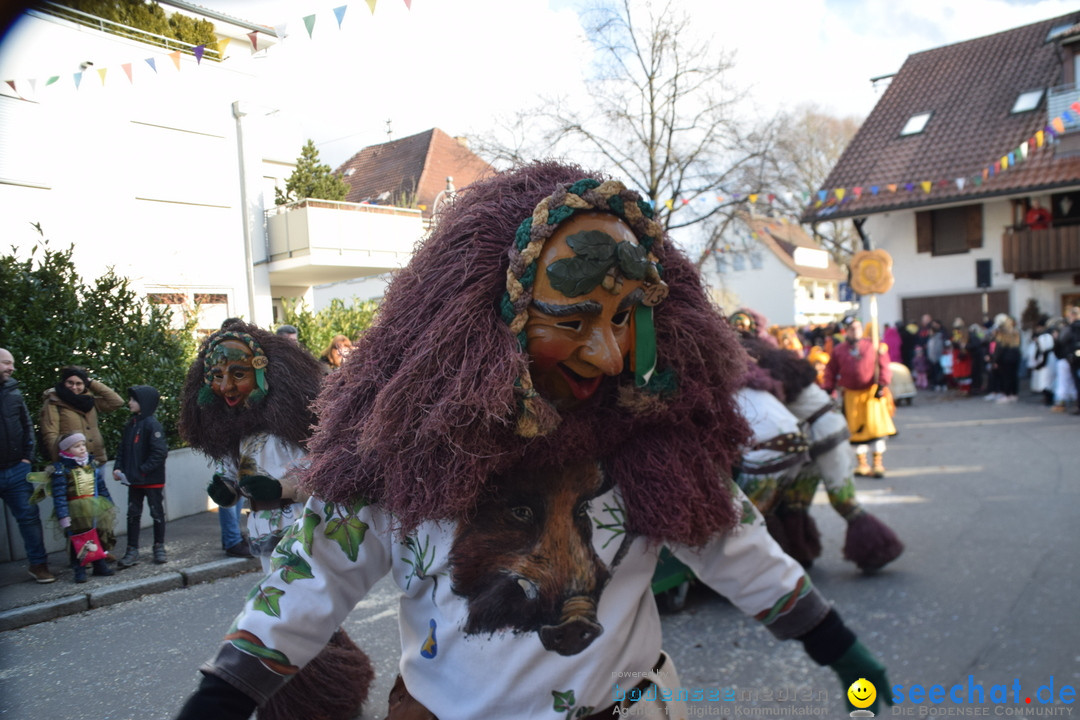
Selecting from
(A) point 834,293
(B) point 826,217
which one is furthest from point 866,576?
(A) point 834,293

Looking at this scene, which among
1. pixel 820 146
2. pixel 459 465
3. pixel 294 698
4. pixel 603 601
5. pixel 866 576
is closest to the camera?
pixel 459 465

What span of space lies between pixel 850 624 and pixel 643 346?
3425mm

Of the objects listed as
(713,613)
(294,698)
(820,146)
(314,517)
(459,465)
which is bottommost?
(713,613)

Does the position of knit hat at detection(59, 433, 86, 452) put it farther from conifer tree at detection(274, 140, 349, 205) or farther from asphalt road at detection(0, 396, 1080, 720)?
conifer tree at detection(274, 140, 349, 205)

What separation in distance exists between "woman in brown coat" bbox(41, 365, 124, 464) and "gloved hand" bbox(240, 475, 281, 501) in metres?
3.89

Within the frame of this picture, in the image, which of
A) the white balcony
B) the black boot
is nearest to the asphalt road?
the black boot

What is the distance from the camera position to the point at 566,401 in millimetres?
1723

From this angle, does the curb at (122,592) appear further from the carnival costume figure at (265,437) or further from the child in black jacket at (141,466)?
the carnival costume figure at (265,437)

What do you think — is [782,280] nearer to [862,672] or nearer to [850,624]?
[850,624]

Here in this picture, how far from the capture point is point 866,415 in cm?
786

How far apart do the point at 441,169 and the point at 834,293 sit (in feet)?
133

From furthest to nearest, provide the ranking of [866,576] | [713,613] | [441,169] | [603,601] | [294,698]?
[441,169] < [866,576] < [713,613] < [294,698] < [603,601]

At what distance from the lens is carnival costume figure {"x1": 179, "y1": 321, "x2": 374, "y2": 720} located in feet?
10.6

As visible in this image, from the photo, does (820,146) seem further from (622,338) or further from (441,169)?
(622,338)
